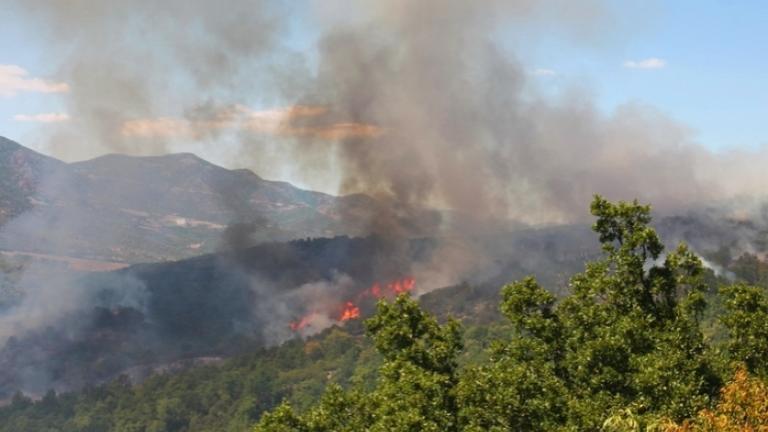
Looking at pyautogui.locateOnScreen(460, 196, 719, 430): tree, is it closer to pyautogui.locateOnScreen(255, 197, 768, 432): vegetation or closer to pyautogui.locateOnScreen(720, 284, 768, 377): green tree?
pyautogui.locateOnScreen(255, 197, 768, 432): vegetation

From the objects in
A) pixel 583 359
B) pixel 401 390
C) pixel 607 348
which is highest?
pixel 607 348

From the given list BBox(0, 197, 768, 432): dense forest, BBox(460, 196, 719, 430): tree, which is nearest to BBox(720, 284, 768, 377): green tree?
BBox(0, 197, 768, 432): dense forest

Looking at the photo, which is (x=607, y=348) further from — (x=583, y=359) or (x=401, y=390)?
(x=401, y=390)

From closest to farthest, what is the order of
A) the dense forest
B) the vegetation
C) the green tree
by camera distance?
the dense forest, the vegetation, the green tree

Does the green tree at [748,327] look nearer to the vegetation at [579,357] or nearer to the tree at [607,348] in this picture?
the vegetation at [579,357]

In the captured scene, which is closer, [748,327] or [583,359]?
[583,359]

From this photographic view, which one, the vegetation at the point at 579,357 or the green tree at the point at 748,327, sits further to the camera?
the green tree at the point at 748,327

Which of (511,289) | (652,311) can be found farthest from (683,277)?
(511,289)

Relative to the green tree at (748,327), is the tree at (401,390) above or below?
below

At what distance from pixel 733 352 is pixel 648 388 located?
9139 mm

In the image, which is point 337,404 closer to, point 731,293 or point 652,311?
point 652,311

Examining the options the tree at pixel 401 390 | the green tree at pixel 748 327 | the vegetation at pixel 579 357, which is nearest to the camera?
the vegetation at pixel 579 357

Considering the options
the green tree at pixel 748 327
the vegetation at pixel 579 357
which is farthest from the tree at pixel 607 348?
the green tree at pixel 748 327

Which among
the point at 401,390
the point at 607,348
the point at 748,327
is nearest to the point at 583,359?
the point at 607,348
